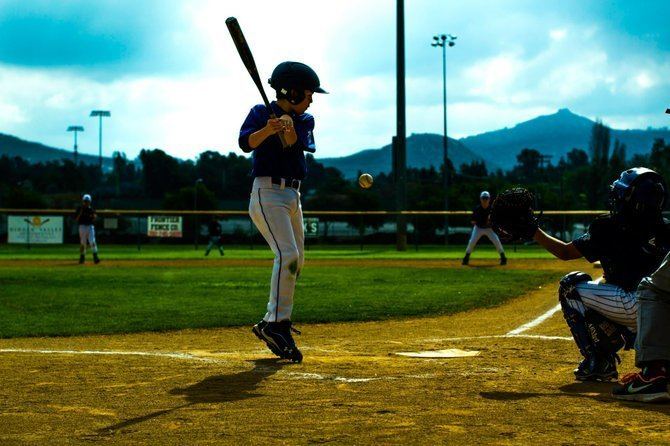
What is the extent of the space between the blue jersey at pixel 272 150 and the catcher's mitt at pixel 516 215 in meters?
1.59

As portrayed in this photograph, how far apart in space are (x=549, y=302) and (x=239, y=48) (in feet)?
23.8

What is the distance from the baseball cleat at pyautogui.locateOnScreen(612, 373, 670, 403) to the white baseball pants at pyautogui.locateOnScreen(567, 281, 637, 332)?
644 mm

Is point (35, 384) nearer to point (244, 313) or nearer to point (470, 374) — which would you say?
point (470, 374)

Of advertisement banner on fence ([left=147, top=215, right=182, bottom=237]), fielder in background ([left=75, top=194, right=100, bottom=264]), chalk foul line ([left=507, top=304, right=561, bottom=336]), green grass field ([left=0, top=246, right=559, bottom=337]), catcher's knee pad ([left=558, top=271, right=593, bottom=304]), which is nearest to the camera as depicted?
catcher's knee pad ([left=558, top=271, right=593, bottom=304])

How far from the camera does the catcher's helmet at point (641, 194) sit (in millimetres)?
5359

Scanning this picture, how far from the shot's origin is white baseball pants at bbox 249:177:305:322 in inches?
266

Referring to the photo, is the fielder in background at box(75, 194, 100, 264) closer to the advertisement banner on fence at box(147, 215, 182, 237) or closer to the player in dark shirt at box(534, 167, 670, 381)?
the advertisement banner on fence at box(147, 215, 182, 237)

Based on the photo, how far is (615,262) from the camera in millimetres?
5809

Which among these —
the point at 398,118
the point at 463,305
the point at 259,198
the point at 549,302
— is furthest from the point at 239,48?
the point at 398,118

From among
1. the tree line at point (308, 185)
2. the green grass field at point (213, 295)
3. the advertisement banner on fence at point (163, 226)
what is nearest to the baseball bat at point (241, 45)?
the green grass field at point (213, 295)

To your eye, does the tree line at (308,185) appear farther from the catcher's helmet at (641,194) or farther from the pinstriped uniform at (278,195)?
the catcher's helmet at (641,194)

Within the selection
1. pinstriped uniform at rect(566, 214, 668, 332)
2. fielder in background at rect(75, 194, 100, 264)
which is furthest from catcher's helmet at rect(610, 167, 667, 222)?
fielder in background at rect(75, 194, 100, 264)

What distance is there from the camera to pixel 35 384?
5715 mm

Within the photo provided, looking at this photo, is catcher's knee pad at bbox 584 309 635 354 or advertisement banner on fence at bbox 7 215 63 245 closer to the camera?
catcher's knee pad at bbox 584 309 635 354
